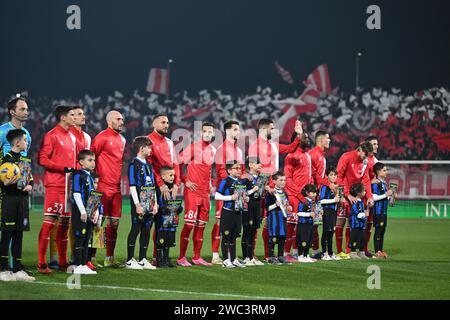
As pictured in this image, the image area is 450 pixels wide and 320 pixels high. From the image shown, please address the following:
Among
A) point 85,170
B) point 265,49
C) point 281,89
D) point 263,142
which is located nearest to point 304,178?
point 263,142

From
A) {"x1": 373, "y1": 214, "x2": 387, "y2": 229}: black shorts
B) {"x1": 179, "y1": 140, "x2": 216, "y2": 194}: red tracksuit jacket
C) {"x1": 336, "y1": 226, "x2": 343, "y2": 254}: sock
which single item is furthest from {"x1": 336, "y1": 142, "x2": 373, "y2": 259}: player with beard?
{"x1": 179, "y1": 140, "x2": 216, "y2": 194}: red tracksuit jacket

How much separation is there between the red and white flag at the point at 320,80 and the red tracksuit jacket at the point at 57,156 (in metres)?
25.7

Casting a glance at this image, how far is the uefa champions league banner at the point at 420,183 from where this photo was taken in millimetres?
24016

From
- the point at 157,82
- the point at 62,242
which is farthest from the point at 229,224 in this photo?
the point at 157,82

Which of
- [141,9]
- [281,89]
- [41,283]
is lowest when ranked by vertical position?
[41,283]

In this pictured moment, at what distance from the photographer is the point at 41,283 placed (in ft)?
29.3

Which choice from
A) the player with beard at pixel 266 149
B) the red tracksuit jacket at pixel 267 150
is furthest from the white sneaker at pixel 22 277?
the red tracksuit jacket at pixel 267 150

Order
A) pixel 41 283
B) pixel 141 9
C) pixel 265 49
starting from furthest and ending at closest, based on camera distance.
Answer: pixel 141 9, pixel 265 49, pixel 41 283

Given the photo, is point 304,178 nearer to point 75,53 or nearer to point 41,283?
point 41,283

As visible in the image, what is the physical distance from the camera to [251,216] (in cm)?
1179

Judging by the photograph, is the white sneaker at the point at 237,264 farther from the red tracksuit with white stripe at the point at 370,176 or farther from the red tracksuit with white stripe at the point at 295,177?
the red tracksuit with white stripe at the point at 370,176

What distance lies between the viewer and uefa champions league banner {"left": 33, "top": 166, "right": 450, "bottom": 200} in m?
24.0
